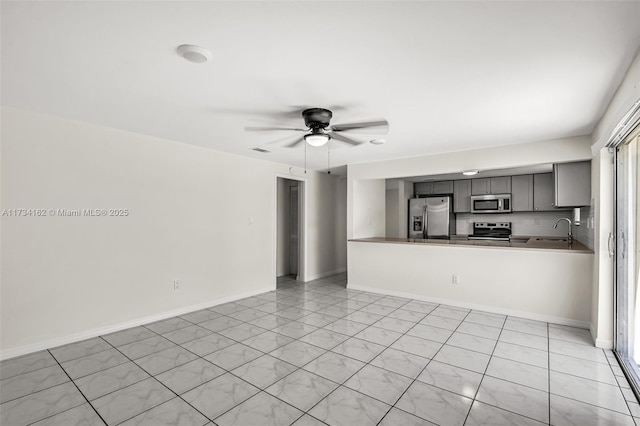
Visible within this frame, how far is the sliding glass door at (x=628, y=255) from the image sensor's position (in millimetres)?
2463

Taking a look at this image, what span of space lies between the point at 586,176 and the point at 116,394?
17.6 feet

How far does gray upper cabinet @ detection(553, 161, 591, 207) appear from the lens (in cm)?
373

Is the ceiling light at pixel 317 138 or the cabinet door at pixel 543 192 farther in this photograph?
the cabinet door at pixel 543 192

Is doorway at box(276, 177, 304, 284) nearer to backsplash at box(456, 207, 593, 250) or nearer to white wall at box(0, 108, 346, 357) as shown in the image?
white wall at box(0, 108, 346, 357)

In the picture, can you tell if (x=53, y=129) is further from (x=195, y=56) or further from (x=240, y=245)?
(x=240, y=245)

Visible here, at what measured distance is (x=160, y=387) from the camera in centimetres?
226

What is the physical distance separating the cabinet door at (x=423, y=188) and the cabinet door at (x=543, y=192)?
2.01 meters

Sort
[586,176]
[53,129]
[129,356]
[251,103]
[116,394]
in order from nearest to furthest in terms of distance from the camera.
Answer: [116,394] → [251,103] → [129,356] → [53,129] → [586,176]

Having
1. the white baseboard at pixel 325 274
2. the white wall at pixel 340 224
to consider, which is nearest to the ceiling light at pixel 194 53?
the white baseboard at pixel 325 274

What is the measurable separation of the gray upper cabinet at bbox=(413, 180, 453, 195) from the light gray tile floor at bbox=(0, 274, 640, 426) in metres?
3.70

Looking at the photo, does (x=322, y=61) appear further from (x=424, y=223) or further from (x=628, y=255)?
(x=424, y=223)

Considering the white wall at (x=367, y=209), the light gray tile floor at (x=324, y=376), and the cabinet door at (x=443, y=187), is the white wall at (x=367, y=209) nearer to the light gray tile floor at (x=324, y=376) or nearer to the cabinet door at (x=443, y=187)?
the cabinet door at (x=443, y=187)

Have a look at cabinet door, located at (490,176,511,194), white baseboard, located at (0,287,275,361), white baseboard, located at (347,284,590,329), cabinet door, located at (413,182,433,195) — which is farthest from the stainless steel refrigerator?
white baseboard, located at (0,287,275,361)

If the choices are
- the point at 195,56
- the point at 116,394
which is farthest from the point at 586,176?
the point at 116,394
